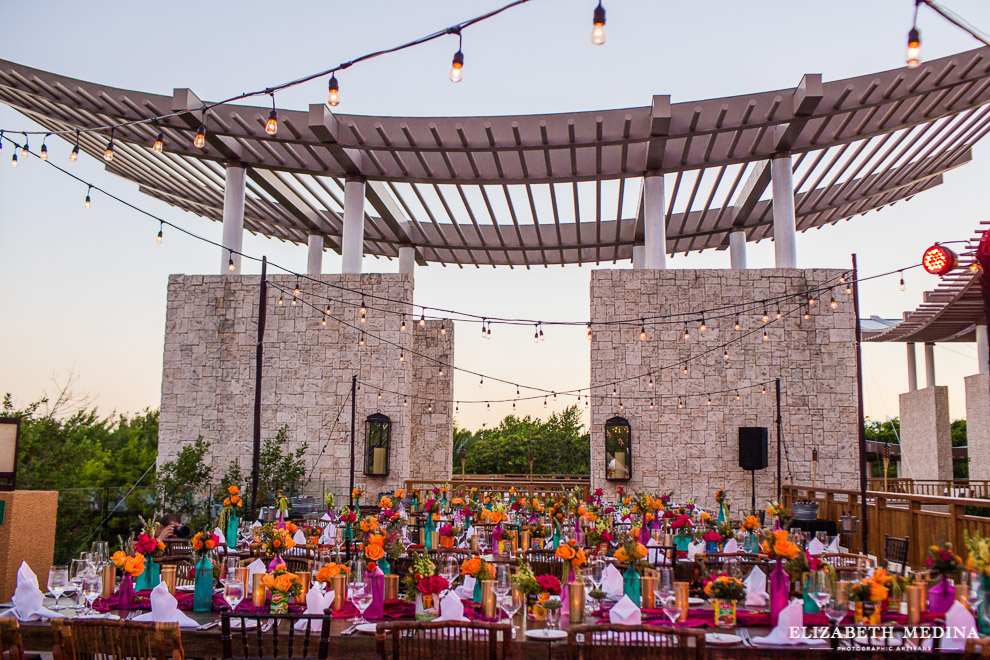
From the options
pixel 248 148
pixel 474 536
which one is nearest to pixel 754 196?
pixel 248 148

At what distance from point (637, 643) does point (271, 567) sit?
2458mm

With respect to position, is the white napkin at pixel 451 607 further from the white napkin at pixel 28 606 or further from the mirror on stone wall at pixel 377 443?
the mirror on stone wall at pixel 377 443

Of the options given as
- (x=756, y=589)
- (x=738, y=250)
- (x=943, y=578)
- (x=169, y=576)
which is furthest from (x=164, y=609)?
(x=738, y=250)

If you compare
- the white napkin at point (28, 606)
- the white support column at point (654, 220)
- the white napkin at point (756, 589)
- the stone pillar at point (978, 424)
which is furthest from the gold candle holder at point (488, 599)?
the stone pillar at point (978, 424)

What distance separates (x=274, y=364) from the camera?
1623 cm

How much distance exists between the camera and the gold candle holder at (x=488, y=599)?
3.87m

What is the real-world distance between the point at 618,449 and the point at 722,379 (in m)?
2.50

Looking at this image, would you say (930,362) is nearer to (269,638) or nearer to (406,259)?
(406,259)

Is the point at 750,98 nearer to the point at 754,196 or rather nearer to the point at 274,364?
the point at 754,196

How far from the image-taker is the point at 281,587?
144 inches

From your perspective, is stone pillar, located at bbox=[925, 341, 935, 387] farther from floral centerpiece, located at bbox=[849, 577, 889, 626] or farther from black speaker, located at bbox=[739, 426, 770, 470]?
floral centerpiece, located at bbox=[849, 577, 889, 626]

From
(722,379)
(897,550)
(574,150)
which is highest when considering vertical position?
(574,150)

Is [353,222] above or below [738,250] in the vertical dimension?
below

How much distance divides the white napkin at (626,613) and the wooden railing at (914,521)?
4.11 metres
